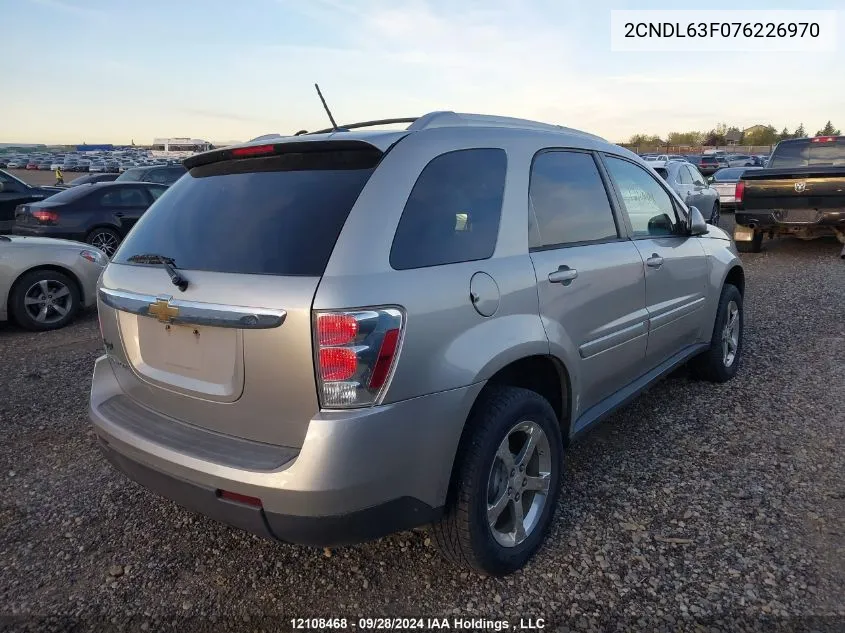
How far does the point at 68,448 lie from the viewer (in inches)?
148

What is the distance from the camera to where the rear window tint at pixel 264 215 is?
6.82 feet

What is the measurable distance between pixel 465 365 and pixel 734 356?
3412mm

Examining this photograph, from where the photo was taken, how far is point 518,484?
2.55 metres

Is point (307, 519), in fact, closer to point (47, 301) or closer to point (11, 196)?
point (47, 301)

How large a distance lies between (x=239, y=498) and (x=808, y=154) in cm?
1222

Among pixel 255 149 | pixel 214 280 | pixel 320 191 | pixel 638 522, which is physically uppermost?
pixel 255 149

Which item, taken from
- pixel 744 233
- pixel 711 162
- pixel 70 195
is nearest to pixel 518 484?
pixel 70 195

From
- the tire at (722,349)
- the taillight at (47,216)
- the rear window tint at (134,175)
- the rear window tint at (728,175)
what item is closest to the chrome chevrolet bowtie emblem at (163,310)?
the tire at (722,349)

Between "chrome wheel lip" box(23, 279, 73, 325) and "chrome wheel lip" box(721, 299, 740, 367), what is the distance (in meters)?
6.48

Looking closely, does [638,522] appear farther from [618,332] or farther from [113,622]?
[113,622]

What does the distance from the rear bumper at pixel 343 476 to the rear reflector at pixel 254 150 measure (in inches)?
42.5

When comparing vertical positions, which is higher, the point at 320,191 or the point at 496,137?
the point at 496,137

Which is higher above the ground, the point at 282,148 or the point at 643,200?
the point at 282,148

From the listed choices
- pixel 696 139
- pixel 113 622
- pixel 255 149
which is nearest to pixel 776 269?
pixel 255 149
